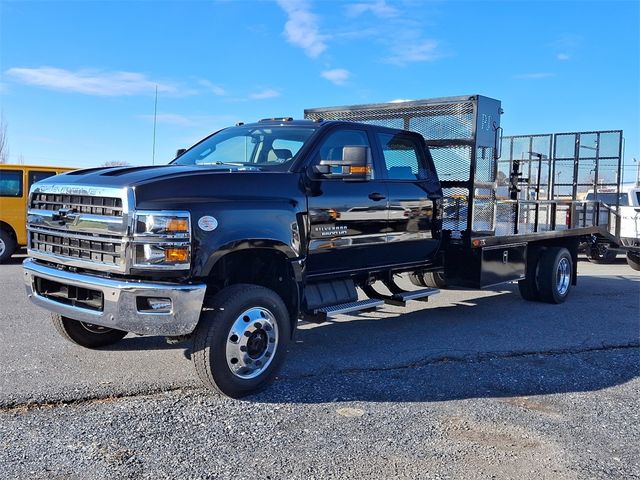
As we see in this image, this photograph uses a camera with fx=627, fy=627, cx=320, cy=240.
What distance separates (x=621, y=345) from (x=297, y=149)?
4.10m

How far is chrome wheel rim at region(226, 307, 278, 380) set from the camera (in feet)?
15.2

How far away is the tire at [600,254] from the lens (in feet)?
48.5

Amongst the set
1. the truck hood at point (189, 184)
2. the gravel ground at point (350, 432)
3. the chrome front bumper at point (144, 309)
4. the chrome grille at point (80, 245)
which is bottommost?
the gravel ground at point (350, 432)

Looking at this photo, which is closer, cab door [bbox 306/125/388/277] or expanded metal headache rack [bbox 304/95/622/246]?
cab door [bbox 306/125/388/277]

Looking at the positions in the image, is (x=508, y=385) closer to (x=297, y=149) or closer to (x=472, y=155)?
(x=297, y=149)

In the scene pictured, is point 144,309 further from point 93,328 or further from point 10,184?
point 10,184

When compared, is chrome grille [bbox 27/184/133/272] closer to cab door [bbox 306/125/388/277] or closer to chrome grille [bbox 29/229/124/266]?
chrome grille [bbox 29/229/124/266]

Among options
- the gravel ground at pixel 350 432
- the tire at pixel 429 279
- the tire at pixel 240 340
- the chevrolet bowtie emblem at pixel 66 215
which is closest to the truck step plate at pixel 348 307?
the gravel ground at pixel 350 432

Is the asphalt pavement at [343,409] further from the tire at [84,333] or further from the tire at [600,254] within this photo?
the tire at [600,254]

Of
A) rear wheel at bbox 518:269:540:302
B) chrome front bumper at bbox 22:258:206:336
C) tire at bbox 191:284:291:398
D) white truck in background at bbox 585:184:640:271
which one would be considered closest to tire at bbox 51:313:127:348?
chrome front bumper at bbox 22:258:206:336

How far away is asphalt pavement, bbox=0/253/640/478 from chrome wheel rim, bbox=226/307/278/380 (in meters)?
0.25

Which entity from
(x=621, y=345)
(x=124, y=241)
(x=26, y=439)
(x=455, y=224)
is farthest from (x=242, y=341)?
(x=621, y=345)

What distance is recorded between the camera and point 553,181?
55.2 feet

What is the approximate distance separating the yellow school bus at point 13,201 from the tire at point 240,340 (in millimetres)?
9657
